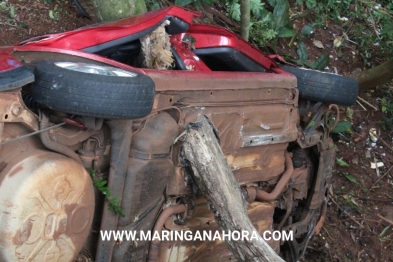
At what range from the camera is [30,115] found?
2.19 metres

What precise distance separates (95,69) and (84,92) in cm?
25

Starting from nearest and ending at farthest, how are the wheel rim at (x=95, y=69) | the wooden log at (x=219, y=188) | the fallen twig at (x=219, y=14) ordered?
the wheel rim at (x=95, y=69) < the wooden log at (x=219, y=188) < the fallen twig at (x=219, y=14)

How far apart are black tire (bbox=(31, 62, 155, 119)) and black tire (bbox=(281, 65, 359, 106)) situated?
161cm

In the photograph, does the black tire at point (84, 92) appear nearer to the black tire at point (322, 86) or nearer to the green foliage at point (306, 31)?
the black tire at point (322, 86)

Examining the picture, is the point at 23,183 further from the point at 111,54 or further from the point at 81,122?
the point at 111,54

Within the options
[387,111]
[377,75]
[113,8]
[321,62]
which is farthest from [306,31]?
[113,8]

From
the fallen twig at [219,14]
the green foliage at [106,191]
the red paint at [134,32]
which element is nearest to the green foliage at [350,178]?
the fallen twig at [219,14]

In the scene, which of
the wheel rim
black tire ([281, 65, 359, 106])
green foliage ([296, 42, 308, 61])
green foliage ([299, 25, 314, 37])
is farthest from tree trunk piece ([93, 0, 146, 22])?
green foliage ([299, 25, 314, 37])

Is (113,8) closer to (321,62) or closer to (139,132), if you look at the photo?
(139,132)

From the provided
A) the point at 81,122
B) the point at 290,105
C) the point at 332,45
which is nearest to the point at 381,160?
the point at 332,45

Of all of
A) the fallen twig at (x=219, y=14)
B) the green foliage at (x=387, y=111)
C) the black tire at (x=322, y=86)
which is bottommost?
the green foliage at (x=387, y=111)

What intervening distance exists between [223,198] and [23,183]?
1028 millimetres

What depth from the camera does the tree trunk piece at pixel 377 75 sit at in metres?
4.82

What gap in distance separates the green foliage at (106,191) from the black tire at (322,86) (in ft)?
5.34
